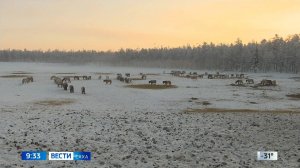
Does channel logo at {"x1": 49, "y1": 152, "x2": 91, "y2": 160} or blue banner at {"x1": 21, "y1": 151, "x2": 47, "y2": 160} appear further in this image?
channel logo at {"x1": 49, "y1": 152, "x2": 91, "y2": 160}

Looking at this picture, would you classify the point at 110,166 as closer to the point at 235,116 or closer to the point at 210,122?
the point at 210,122

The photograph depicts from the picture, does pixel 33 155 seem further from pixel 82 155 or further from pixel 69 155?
pixel 82 155

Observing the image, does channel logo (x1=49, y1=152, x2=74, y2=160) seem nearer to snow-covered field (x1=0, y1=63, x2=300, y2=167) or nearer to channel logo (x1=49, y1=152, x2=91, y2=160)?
channel logo (x1=49, y1=152, x2=91, y2=160)

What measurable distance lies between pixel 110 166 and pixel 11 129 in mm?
8116

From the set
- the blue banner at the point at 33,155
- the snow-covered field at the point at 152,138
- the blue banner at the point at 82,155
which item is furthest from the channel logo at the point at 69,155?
the snow-covered field at the point at 152,138

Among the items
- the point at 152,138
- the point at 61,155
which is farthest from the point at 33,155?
the point at 152,138

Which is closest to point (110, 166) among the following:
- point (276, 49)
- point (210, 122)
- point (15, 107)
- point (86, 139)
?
point (86, 139)

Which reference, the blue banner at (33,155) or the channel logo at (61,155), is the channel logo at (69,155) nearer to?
the channel logo at (61,155)

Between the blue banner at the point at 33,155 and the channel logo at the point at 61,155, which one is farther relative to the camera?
the channel logo at the point at 61,155

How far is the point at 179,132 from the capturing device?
1877 centimetres

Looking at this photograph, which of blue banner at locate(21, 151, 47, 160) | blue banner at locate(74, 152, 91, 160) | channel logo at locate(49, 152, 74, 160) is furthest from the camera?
blue banner at locate(74, 152, 91, 160)

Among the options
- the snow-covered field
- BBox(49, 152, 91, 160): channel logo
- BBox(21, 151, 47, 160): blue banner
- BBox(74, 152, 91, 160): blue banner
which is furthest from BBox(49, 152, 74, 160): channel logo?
the snow-covered field

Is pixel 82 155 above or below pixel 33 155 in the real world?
Result: below

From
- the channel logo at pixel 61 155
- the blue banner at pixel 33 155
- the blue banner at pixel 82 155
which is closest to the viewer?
the blue banner at pixel 33 155
